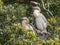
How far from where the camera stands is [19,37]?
150 inches

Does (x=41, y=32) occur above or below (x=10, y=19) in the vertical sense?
below

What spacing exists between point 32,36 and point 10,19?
0.47 metres

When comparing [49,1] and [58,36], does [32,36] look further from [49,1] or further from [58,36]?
[49,1]

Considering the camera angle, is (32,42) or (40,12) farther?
(40,12)

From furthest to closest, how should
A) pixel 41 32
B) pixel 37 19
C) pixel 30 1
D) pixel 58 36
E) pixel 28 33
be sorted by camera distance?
1. pixel 30 1
2. pixel 37 19
3. pixel 41 32
4. pixel 58 36
5. pixel 28 33

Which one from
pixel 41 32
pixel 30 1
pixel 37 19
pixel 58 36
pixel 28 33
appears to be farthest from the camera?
pixel 30 1

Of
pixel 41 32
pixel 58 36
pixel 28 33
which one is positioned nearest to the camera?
pixel 28 33

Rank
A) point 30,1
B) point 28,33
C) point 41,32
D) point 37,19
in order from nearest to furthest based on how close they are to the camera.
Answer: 1. point 28,33
2. point 41,32
3. point 37,19
4. point 30,1

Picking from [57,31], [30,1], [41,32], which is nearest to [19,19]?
[41,32]

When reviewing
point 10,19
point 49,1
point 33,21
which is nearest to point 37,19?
point 33,21

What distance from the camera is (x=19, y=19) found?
4461mm

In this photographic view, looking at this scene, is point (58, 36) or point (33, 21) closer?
point (58, 36)

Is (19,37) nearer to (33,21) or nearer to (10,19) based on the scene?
(10,19)

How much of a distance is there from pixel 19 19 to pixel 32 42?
32.4 inches
